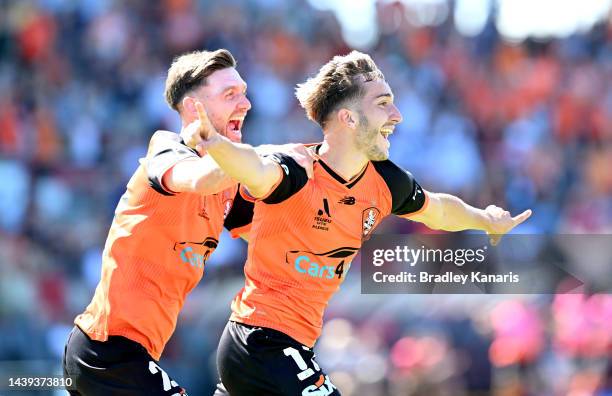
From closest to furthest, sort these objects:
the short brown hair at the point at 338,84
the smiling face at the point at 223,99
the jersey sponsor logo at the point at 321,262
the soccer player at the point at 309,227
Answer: the soccer player at the point at 309,227 → the jersey sponsor logo at the point at 321,262 → the short brown hair at the point at 338,84 → the smiling face at the point at 223,99

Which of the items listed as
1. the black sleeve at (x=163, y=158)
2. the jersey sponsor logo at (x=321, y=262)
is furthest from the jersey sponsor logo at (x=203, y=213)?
the jersey sponsor logo at (x=321, y=262)

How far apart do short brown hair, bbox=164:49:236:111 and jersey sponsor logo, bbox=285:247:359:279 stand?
1.08 meters

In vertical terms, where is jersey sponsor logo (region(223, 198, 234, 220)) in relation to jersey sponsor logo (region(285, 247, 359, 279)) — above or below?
above

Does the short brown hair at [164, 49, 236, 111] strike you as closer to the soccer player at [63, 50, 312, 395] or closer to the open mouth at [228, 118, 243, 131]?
the open mouth at [228, 118, 243, 131]

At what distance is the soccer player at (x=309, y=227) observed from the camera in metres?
4.43

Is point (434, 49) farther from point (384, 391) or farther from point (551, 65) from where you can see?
point (384, 391)

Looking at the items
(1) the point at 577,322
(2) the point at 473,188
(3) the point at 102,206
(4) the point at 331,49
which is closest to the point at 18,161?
(3) the point at 102,206

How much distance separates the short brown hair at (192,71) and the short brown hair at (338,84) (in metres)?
0.47

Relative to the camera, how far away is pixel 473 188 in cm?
1030

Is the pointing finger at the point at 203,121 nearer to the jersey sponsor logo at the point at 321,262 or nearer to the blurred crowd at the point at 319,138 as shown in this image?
the jersey sponsor logo at the point at 321,262

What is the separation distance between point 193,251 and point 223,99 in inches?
31.9

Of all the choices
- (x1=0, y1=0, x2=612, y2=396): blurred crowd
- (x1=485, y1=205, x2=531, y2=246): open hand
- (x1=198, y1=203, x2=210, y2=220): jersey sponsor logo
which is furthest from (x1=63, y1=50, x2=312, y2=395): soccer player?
(x1=0, y1=0, x2=612, y2=396): blurred crowd

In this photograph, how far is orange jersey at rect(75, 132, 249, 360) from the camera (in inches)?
176

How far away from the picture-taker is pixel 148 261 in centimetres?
452
